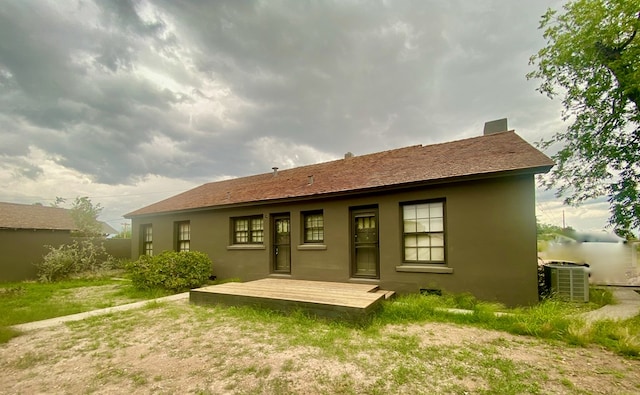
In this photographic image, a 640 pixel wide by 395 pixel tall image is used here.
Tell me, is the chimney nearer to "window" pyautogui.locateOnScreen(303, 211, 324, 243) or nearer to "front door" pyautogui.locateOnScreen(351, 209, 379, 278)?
"front door" pyautogui.locateOnScreen(351, 209, 379, 278)

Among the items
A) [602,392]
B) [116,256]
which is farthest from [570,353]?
[116,256]

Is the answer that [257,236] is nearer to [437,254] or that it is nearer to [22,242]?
[437,254]

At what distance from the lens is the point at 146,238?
13945mm

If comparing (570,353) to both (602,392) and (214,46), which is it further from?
(214,46)

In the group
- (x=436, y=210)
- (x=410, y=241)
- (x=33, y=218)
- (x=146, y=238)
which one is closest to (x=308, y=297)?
(x=410, y=241)

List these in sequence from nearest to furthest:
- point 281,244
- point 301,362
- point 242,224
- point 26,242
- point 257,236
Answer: point 301,362 → point 281,244 → point 257,236 → point 242,224 → point 26,242

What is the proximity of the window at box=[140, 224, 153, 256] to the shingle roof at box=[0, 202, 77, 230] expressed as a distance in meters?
4.86

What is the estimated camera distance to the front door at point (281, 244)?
9500 millimetres

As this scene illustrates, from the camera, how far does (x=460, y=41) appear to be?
9.03m

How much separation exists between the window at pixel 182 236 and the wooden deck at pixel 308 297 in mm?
5742

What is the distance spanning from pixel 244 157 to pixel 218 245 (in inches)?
317

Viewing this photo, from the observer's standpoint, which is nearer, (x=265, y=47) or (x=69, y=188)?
(x=265, y=47)

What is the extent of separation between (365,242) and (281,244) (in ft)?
10.2

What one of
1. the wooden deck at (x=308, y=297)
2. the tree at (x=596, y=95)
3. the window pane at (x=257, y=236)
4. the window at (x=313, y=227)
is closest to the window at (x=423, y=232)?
the wooden deck at (x=308, y=297)
